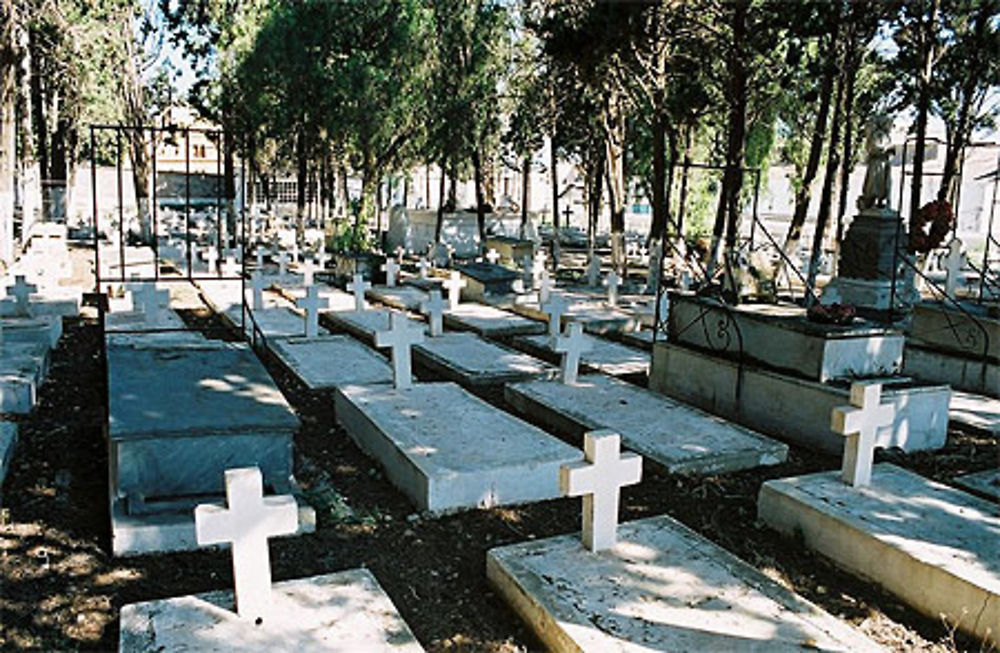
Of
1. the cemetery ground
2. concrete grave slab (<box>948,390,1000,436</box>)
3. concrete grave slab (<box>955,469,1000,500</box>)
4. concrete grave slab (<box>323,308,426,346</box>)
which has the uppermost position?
concrete grave slab (<box>323,308,426,346</box>)

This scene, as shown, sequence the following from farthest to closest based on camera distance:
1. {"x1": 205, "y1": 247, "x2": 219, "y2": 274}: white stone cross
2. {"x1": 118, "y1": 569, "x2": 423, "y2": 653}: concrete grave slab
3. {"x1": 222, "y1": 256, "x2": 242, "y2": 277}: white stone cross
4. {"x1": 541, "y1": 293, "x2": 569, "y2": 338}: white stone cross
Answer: {"x1": 205, "y1": 247, "x2": 219, "y2": 274}: white stone cross, {"x1": 222, "y1": 256, "x2": 242, "y2": 277}: white stone cross, {"x1": 541, "y1": 293, "x2": 569, "y2": 338}: white stone cross, {"x1": 118, "y1": 569, "x2": 423, "y2": 653}: concrete grave slab

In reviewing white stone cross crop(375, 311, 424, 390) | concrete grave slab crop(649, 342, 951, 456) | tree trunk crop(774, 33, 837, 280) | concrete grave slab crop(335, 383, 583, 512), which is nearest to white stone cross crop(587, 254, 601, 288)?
tree trunk crop(774, 33, 837, 280)

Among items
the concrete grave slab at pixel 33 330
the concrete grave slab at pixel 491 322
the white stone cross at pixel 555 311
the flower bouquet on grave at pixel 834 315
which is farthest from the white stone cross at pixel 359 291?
the flower bouquet on grave at pixel 834 315

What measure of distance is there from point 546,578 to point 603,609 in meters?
0.37

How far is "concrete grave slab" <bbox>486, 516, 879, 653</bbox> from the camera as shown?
12.1 ft

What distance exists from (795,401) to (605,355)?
11.7 feet

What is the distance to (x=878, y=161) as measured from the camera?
12703mm

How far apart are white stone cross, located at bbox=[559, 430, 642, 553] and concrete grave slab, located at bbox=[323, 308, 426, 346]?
6.68 meters

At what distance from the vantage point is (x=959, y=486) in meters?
5.77

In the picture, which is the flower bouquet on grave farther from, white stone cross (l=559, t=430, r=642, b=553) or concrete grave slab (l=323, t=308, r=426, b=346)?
concrete grave slab (l=323, t=308, r=426, b=346)

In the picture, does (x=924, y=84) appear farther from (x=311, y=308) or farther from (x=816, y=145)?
(x=311, y=308)

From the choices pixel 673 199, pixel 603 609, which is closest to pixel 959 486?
pixel 603 609

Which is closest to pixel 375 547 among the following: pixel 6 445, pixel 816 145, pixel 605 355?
pixel 6 445

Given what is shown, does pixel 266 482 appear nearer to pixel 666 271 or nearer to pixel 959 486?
pixel 959 486
